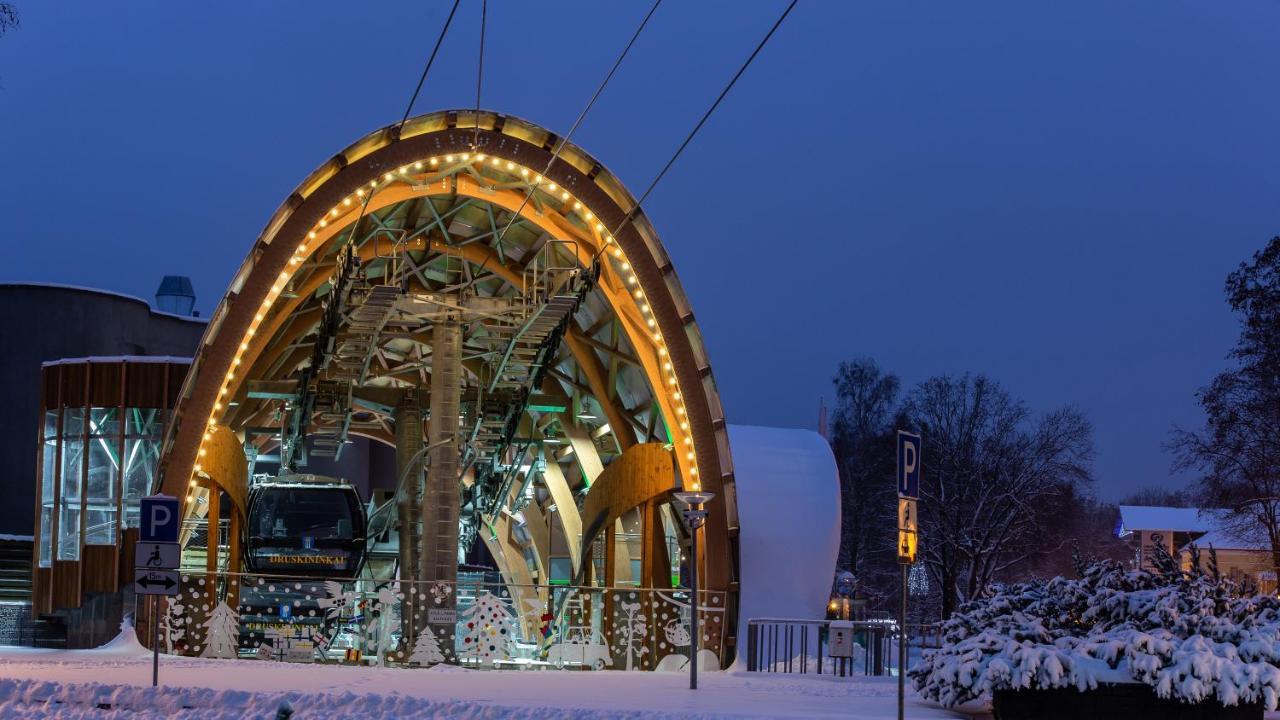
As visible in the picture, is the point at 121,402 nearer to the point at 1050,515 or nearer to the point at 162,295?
the point at 1050,515

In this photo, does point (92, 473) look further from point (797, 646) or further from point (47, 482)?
point (797, 646)

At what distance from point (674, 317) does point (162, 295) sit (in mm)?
53392

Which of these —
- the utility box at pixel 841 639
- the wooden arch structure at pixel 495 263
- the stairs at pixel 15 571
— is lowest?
the stairs at pixel 15 571

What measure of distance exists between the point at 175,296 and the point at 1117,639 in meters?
67.5

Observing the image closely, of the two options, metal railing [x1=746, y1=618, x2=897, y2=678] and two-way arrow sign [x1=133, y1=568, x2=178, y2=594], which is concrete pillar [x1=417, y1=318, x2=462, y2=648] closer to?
metal railing [x1=746, y1=618, x2=897, y2=678]

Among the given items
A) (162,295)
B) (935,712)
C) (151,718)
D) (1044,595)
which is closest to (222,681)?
(151,718)

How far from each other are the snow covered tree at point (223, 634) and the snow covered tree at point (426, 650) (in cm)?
298

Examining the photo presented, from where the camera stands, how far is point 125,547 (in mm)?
30031

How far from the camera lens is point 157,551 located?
57.9 ft

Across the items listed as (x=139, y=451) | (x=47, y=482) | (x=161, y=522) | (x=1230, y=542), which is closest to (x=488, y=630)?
(x=161, y=522)

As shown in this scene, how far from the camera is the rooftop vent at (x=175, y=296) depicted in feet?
252

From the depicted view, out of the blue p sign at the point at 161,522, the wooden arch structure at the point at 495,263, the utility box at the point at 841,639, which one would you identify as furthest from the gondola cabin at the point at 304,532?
the blue p sign at the point at 161,522

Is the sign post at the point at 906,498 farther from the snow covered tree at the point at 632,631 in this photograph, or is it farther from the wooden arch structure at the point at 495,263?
the wooden arch structure at the point at 495,263

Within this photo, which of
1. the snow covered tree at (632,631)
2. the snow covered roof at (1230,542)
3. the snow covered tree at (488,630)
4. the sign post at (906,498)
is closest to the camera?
the sign post at (906,498)
